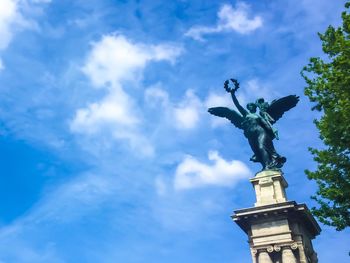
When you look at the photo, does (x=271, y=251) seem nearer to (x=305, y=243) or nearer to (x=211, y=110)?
(x=305, y=243)

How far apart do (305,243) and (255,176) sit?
10.4 ft

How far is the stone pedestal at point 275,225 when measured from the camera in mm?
17328

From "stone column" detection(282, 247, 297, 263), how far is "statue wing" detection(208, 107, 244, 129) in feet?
20.2

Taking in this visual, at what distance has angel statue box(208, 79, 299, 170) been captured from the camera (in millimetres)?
20125

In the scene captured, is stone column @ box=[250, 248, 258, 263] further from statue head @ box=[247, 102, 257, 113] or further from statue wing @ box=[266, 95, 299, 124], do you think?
statue wing @ box=[266, 95, 299, 124]

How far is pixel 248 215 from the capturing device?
59.1 ft

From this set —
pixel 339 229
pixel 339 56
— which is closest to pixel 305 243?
pixel 339 229

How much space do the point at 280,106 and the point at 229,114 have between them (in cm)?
236

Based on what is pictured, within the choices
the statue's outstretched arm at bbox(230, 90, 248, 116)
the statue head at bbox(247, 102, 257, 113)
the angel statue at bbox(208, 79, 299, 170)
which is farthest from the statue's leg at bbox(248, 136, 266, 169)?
the statue head at bbox(247, 102, 257, 113)

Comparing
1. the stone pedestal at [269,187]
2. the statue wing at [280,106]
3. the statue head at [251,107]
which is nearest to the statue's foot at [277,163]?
the stone pedestal at [269,187]

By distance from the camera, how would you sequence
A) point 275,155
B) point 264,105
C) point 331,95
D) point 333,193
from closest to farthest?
point 333,193
point 331,95
point 275,155
point 264,105

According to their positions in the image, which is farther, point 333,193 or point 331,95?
point 331,95

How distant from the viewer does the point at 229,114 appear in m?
21.7

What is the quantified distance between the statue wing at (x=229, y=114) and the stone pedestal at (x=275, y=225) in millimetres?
3390
